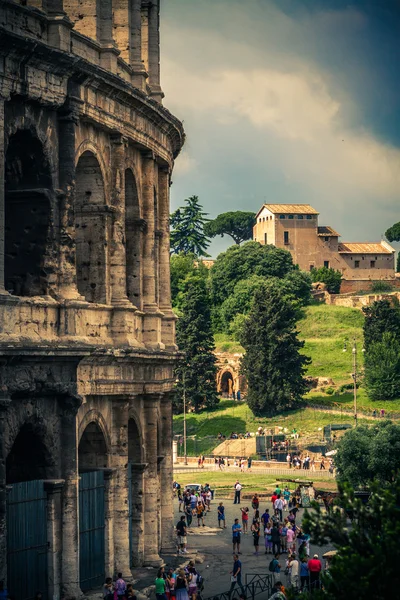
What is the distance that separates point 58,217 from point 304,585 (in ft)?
35.6

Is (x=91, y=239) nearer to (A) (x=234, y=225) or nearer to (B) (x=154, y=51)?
(B) (x=154, y=51)

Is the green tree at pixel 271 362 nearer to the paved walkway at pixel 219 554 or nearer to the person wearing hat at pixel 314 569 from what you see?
the paved walkway at pixel 219 554

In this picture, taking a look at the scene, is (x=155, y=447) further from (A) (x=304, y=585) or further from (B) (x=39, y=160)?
(B) (x=39, y=160)

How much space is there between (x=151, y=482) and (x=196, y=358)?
2313 inches

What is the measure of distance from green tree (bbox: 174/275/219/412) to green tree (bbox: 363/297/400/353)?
12.6 metres

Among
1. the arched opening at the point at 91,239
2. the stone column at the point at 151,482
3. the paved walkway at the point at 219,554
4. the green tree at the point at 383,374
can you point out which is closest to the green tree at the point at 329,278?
the green tree at the point at 383,374

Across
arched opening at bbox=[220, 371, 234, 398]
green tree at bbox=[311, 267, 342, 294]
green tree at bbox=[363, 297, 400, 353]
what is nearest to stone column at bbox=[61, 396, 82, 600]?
green tree at bbox=[363, 297, 400, 353]

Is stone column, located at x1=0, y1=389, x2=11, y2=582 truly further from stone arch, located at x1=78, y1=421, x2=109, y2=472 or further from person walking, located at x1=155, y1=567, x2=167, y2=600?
stone arch, located at x1=78, y1=421, x2=109, y2=472

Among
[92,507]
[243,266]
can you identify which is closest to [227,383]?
[243,266]

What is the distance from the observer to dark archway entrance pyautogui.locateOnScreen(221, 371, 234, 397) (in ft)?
368

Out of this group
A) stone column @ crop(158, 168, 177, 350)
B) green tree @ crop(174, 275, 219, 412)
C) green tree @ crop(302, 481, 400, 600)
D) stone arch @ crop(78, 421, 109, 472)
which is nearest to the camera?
green tree @ crop(302, 481, 400, 600)

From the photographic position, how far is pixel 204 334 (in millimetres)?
100500

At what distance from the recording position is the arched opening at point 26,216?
32.5 metres

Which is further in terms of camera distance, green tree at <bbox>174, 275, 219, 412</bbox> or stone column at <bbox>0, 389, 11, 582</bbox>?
green tree at <bbox>174, 275, 219, 412</bbox>
